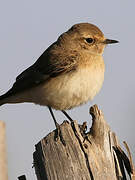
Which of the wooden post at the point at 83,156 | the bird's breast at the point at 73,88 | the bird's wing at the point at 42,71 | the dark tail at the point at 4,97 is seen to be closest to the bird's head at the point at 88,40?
the bird's wing at the point at 42,71

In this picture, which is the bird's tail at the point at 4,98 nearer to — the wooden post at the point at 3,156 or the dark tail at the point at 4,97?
the dark tail at the point at 4,97

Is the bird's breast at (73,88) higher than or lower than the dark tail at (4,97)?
lower

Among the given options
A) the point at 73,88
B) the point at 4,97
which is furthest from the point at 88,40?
the point at 4,97

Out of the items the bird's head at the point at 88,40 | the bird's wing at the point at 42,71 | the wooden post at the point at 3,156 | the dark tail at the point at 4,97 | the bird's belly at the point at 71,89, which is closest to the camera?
the wooden post at the point at 3,156

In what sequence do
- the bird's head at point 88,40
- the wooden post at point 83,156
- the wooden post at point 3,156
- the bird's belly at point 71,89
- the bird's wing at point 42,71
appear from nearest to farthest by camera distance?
the wooden post at point 3,156
the wooden post at point 83,156
the bird's belly at point 71,89
the bird's wing at point 42,71
the bird's head at point 88,40

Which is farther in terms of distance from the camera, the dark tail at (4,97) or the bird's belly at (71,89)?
the dark tail at (4,97)

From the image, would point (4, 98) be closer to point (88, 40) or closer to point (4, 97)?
point (4, 97)

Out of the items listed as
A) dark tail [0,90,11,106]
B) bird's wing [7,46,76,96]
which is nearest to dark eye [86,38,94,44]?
bird's wing [7,46,76,96]

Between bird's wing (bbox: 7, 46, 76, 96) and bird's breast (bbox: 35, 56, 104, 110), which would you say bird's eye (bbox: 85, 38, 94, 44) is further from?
bird's breast (bbox: 35, 56, 104, 110)

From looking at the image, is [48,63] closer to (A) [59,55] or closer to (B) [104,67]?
(A) [59,55]
